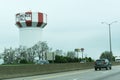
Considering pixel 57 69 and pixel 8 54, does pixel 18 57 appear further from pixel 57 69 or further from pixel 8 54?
pixel 57 69

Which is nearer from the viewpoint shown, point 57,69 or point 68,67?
point 57,69

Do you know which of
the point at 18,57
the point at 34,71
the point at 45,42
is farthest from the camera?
the point at 45,42

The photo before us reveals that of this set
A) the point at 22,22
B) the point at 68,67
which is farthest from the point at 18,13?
the point at 68,67

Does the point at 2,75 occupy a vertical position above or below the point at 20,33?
below

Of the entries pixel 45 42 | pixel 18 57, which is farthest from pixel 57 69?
pixel 45 42

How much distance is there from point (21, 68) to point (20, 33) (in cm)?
10071

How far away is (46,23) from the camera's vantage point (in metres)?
131

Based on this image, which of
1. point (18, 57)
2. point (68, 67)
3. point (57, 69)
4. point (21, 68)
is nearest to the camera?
point (21, 68)

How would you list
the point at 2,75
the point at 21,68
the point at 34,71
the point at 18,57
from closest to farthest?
the point at 2,75, the point at 21,68, the point at 34,71, the point at 18,57

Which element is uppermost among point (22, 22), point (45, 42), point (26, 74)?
point (22, 22)

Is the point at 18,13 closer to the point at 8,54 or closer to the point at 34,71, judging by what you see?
the point at 8,54

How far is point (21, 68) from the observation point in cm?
3528

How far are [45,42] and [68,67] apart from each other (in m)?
77.7

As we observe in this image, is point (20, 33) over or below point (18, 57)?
over
